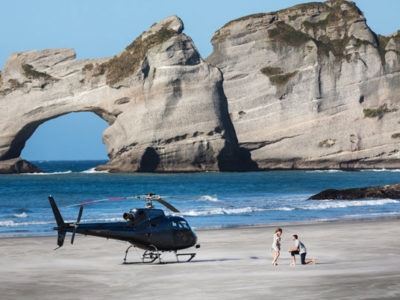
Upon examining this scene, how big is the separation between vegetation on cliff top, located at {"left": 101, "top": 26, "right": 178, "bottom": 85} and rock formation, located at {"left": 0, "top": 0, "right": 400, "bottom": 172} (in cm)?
19

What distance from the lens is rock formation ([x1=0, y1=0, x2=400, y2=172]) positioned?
97150 millimetres

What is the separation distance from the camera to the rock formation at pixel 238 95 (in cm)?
9715

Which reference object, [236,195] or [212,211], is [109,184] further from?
[212,211]

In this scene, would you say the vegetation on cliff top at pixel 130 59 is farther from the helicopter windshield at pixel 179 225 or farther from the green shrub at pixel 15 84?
the helicopter windshield at pixel 179 225

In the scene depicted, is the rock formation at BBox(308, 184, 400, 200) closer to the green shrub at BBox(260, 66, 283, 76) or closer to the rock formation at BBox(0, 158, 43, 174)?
the rock formation at BBox(0, 158, 43, 174)

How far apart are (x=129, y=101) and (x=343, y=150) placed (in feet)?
99.6

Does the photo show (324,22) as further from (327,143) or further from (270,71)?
(327,143)

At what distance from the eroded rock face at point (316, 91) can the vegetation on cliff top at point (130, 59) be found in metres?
15.5

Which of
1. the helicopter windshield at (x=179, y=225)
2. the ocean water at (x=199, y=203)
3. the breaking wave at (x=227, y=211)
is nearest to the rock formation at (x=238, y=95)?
the ocean water at (x=199, y=203)

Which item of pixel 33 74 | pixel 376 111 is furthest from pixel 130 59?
pixel 376 111

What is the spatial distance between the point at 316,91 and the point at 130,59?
87.1 ft

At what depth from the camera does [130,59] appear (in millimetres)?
100938

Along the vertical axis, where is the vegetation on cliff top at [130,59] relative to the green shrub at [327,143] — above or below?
above

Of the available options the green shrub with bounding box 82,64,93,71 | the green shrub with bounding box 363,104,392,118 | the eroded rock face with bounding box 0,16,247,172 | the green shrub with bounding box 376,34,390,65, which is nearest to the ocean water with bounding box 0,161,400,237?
the eroded rock face with bounding box 0,16,247,172
